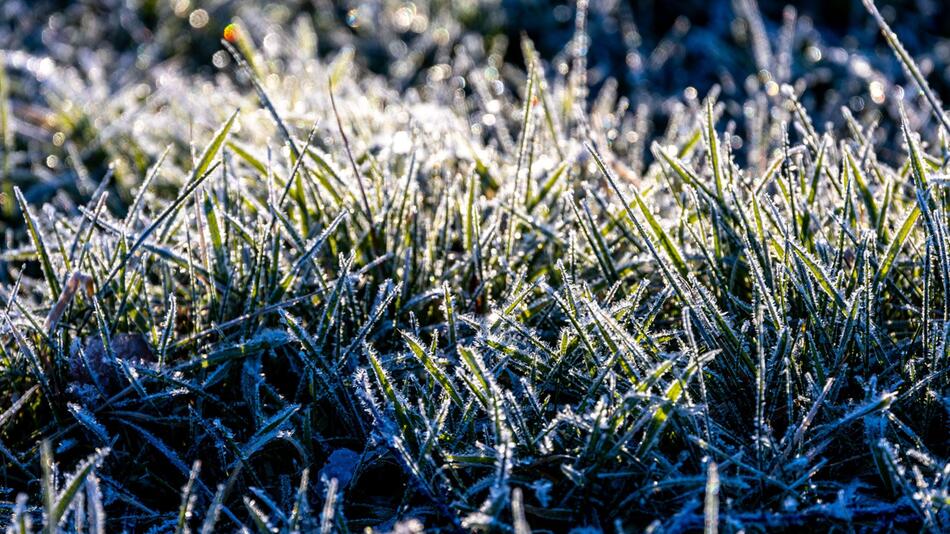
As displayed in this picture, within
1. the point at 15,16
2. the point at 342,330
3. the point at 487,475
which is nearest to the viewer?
the point at 487,475

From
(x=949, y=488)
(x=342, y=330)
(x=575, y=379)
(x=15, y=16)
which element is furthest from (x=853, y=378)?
(x=15, y=16)

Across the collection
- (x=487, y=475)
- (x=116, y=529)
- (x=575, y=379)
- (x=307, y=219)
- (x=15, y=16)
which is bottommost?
(x=116, y=529)

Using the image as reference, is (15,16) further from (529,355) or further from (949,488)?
(949,488)

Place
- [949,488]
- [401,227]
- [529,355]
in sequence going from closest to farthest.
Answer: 1. [949,488]
2. [529,355]
3. [401,227]

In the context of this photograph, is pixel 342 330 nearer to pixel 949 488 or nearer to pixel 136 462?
pixel 136 462

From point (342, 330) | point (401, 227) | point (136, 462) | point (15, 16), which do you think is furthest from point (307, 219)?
point (15, 16)

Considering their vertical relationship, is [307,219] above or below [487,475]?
above

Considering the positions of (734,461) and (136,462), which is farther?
(136,462)
